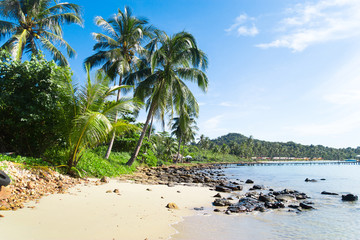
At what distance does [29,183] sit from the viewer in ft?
19.1

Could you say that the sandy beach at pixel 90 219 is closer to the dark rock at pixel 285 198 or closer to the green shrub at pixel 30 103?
the green shrub at pixel 30 103

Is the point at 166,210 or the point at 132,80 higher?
the point at 132,80

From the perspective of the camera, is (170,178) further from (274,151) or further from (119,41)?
(274,151)

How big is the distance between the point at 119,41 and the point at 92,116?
10.7 meters

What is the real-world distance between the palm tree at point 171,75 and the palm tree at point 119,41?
Result: 1.55 m

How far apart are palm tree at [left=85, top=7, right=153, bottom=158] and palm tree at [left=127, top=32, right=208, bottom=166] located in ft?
5.08

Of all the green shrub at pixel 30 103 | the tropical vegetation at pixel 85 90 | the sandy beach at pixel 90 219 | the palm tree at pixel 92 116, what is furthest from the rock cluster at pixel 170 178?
the sandy beach at pixel 90 219

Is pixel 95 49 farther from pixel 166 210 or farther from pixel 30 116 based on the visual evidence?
pixel 166 210

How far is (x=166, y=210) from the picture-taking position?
5812 mm

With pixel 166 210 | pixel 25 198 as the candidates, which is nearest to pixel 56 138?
pixel 25 198

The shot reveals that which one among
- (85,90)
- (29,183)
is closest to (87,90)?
(85,90)

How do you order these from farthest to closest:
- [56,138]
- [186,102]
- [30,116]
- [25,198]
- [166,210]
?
[186,102], [56,138], [30,116], [166,210], [25,198]

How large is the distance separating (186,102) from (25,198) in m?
13.1

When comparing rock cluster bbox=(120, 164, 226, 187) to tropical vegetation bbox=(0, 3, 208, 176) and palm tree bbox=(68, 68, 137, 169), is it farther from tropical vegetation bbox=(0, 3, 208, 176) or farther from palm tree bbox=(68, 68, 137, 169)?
palm tree bbox=(68, 68, 137, 169)
